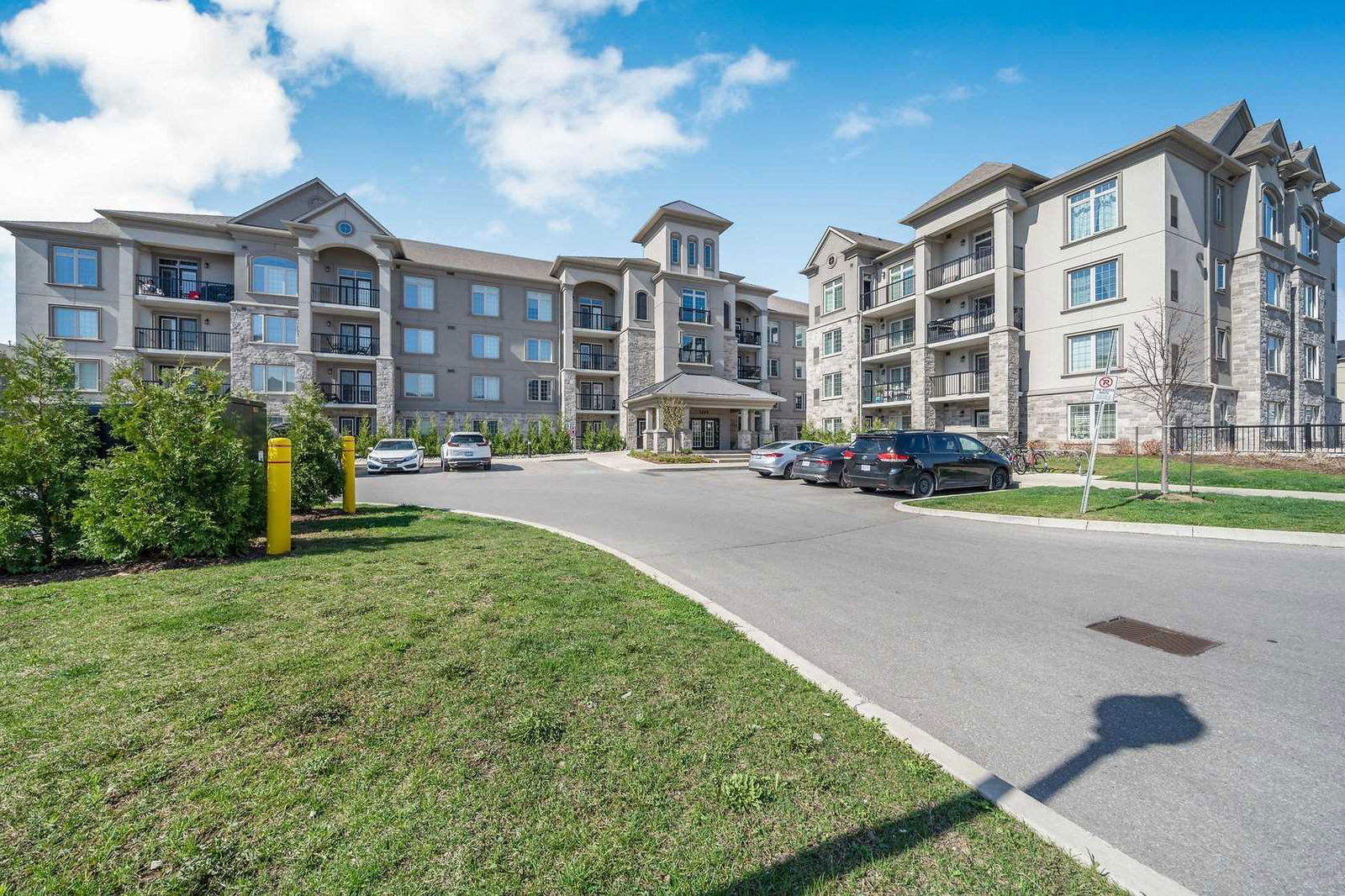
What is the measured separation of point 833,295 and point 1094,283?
645 inches

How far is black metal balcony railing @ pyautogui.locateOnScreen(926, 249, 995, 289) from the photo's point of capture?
1166 inches

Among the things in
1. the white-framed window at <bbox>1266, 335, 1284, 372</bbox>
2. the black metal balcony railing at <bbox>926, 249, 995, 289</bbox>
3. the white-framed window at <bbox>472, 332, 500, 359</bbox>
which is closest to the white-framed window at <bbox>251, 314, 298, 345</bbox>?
the white-framed window at <bbox>472, 332, 500, 359</bbox>

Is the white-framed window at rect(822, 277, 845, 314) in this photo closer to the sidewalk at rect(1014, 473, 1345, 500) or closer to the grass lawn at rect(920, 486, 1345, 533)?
the sidewalk at rect(1014, 473, 1345, 500)

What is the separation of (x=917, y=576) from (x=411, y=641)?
19.3 ft

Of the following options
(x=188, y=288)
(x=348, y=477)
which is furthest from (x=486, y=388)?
(x=348, y=477)

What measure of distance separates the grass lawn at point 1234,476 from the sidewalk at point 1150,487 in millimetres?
475

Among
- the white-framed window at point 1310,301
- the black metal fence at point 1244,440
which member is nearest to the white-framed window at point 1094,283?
the black metal fence at point 1244,440

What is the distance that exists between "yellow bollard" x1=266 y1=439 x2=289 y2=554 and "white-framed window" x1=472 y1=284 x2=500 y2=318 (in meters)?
32.4

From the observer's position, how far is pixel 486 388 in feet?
124

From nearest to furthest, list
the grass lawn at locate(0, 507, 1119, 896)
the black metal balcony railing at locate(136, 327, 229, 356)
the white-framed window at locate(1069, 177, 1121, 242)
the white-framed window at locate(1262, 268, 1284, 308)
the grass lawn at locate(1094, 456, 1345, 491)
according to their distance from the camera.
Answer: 1. the grass lawn at locate(0, 507, 1119, 896)
2. the grass lawn at locate(1094, 456, 1345, 491)
3. the white-framed window at locate(1069, 177, 1121, 242)
4. the white-framed window at locate(1262, 268, 1284, 308)
5. the black metal balcony railing at locate(136, 327, 229, 356)

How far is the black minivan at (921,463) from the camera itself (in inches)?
589

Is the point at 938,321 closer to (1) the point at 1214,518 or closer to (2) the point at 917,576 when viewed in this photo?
(1) the point at 1214,518

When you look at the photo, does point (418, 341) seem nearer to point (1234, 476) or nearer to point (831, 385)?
point (831, 385)

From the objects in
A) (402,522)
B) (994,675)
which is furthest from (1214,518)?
(402,522)
